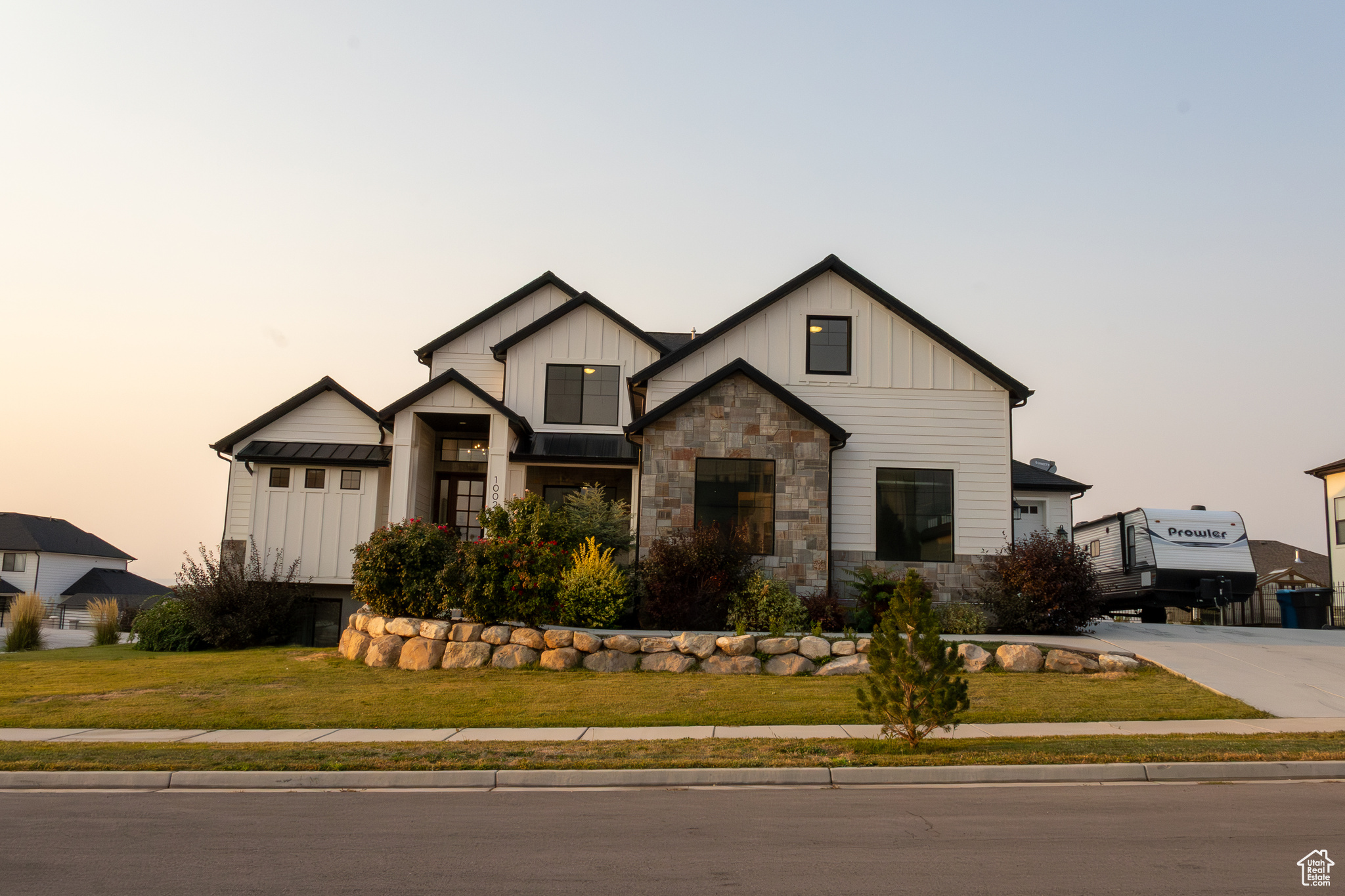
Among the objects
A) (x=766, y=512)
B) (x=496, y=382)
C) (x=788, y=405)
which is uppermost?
(x=496, y=382)

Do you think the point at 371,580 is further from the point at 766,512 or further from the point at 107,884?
the point at 107,884

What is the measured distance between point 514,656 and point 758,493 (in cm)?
585

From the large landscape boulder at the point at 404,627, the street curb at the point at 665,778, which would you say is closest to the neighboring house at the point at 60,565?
the large landscape boulder at the point at 404,627

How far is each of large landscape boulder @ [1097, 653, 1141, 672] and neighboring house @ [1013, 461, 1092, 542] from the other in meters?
11.9

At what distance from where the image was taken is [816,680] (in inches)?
551

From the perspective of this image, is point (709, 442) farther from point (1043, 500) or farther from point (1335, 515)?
point (1335, 515)

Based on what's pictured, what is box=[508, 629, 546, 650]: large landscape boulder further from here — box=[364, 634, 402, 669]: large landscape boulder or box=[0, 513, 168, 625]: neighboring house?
box=[0, 513, 168, 625]: neighboring house

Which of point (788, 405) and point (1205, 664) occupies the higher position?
point (788, 405)

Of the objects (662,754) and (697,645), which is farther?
(697,645)

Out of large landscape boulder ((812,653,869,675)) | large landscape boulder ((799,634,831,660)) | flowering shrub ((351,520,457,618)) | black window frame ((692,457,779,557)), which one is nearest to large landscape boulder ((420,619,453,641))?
flowering shrub ((351,520,457,618))

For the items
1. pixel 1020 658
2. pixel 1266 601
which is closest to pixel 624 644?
pixel 1020 658

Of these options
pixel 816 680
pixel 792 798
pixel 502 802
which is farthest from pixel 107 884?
pixel 816 680

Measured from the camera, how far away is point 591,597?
15.9 metres

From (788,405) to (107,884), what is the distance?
47.7 ft
